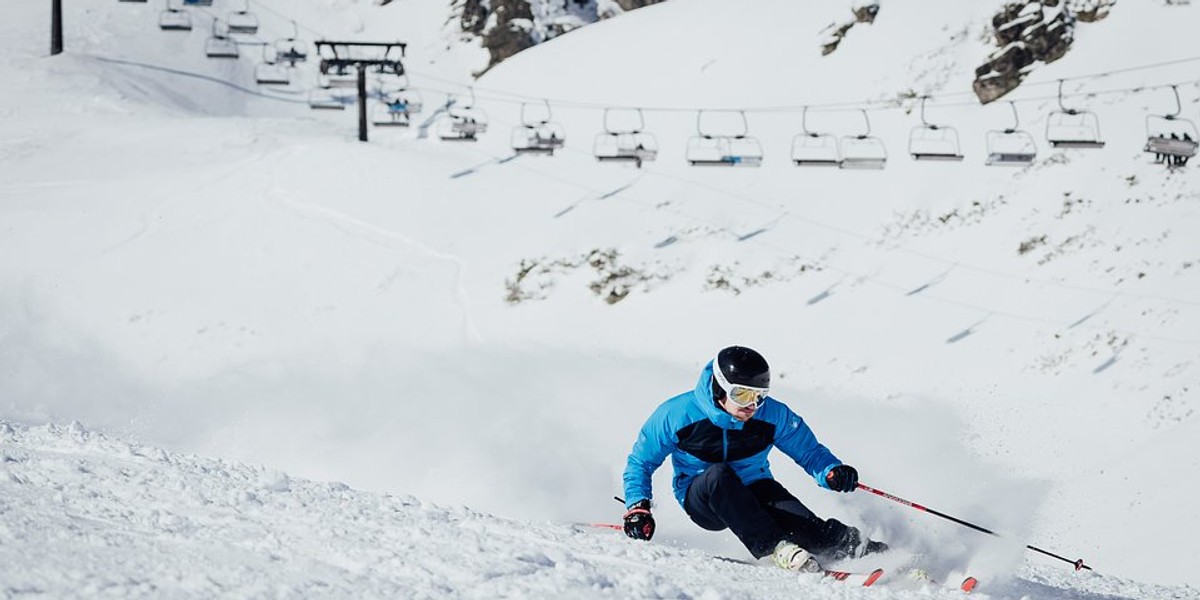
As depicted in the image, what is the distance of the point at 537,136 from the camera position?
2670 centimetres

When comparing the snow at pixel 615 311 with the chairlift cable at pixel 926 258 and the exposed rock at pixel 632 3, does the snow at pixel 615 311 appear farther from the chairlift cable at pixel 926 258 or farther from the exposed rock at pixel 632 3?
the exposed rock at pixel 632 3

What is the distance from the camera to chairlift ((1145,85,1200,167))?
2106 centimetres

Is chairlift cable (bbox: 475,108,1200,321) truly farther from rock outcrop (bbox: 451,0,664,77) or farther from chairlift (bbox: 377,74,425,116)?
rock outcrop (bbox: 451,0,664,77)

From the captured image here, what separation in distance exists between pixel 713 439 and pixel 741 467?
0.34 meters

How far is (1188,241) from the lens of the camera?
21.3 metres

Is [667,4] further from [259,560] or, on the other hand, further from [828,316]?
[259,560]

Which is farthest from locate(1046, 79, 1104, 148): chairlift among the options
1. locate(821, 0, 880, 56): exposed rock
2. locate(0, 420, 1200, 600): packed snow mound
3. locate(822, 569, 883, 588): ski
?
locate(822, 569, 883, 588): ski

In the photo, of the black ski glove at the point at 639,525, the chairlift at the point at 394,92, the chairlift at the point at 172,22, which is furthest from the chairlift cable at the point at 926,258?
the black ski glove at the point at 639,525

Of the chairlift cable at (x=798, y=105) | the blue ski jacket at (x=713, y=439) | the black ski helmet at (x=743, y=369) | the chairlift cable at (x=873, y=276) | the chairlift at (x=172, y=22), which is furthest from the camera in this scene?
the chairlift at (x=172, y=22)

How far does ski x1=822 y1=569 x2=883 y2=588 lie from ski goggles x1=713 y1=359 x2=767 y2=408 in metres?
1.09

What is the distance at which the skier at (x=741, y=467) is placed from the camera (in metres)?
7.37

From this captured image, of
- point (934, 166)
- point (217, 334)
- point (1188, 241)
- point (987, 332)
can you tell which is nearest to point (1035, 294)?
point (987, 332)

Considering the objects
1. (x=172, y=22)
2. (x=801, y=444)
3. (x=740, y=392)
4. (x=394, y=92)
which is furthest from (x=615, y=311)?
(x=394, y=92)

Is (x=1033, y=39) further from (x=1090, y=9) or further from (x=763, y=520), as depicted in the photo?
(x=763, y=520)
